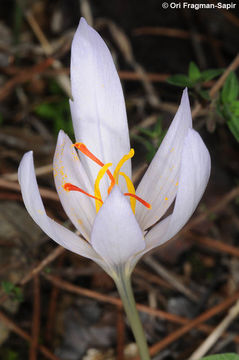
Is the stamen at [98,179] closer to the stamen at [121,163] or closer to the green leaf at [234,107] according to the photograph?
the stamen at [121,163]

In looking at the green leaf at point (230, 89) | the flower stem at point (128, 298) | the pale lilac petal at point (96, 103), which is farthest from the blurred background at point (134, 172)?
the flower stem at point (128, 298)

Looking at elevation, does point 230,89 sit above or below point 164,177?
above

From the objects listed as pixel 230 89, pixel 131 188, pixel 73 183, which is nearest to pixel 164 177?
pixel 131 188

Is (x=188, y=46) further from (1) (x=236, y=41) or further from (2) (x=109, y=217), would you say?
(2) (x=109, y=217)

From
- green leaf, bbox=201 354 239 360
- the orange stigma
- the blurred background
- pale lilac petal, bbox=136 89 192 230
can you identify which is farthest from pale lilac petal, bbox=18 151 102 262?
the blurred background

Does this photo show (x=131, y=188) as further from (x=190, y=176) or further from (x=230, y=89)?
(x=230, y=89)

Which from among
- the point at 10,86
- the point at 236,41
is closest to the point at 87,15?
the point at 10,86
